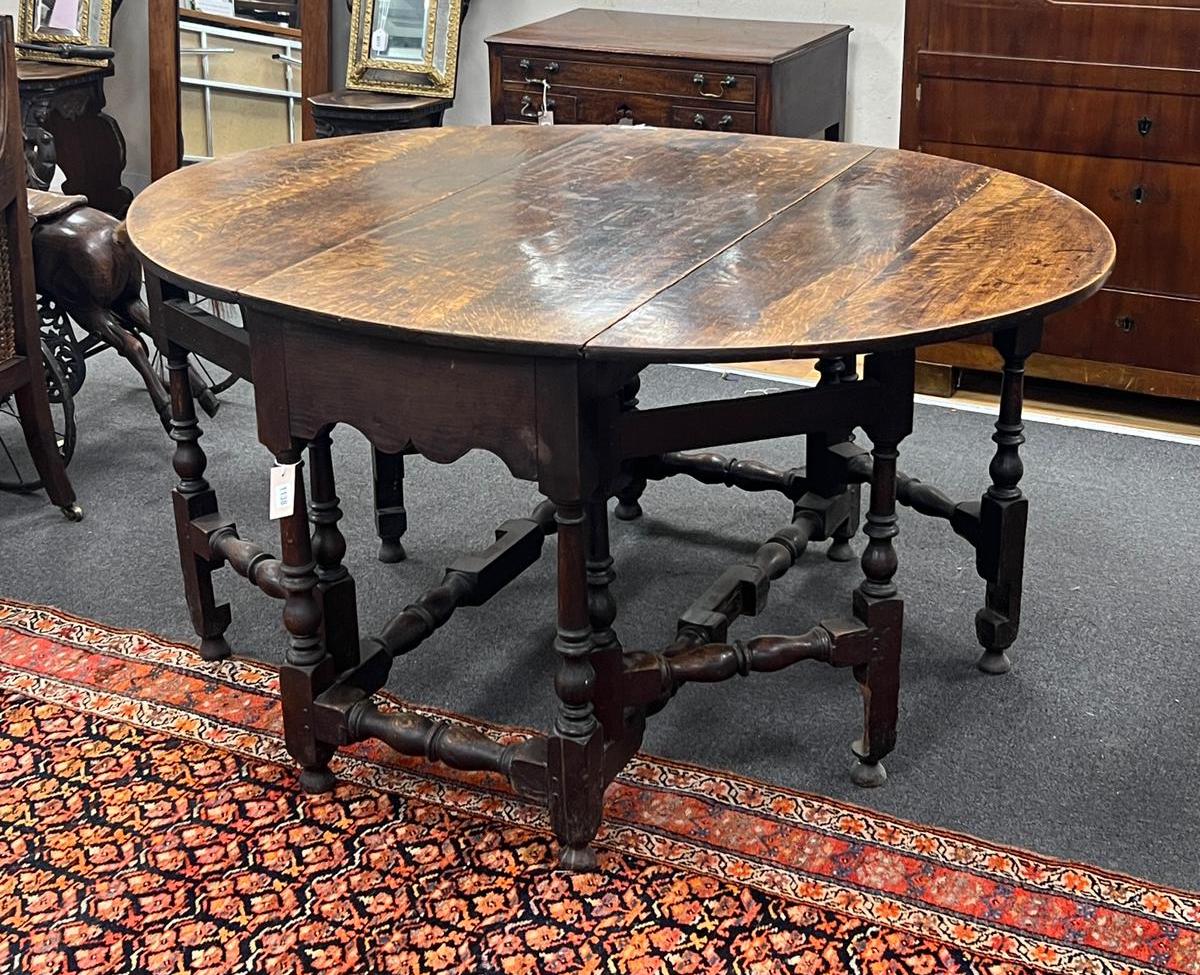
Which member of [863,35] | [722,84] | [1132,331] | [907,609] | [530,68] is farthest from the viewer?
[863,35]

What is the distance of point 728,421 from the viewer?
2.04 meters

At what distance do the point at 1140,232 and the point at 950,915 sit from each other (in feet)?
7.40

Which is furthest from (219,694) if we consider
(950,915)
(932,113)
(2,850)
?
(932,113)

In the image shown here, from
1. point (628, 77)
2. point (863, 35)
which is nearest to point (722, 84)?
point (628, 77)

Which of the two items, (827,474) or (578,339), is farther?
(827,474)

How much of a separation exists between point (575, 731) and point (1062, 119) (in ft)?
7.72

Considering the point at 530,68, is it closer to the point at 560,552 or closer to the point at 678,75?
the point at 678,75

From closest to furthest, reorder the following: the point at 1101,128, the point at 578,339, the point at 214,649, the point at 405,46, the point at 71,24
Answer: the point at 578,339, the point at 214,649, the point at 1101,128, the point at 405,46, the point at 71,24

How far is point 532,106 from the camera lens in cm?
420

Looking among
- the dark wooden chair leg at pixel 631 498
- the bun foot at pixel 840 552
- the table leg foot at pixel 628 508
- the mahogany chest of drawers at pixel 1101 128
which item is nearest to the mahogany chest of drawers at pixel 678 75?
the mahogany chest of drawers at pixel 1101 128

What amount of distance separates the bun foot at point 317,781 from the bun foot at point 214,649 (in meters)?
0.47

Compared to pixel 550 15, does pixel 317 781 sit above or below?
below

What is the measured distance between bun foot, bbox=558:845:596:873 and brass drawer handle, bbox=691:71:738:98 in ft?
7.99

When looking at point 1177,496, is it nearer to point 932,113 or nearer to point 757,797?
point 932,113
